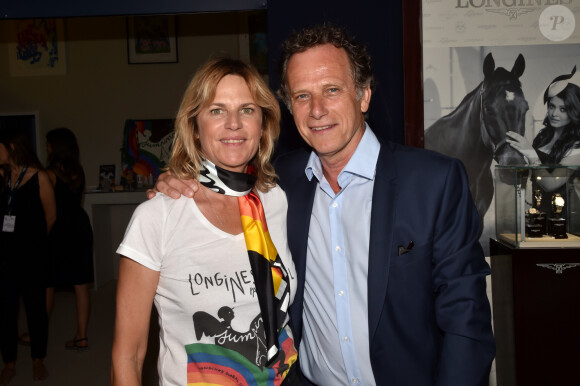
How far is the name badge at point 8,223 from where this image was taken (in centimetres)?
406

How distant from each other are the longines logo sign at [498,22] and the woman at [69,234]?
3.13 m

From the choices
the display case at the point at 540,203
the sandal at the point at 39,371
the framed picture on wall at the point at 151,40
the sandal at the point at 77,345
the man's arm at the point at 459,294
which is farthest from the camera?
the framed picture on wall at the point at 151,40

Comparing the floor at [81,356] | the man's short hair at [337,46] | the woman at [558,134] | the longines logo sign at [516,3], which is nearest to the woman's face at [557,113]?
the woman at [558,134]

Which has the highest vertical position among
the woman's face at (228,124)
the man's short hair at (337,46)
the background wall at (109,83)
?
the background wall at (109,83)

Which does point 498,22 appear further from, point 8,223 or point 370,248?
point 8,223

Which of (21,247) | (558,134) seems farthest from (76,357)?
(558,134)

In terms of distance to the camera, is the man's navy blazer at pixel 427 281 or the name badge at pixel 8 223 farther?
the name badge at pixel 8 223

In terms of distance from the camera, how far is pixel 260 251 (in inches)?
70.1

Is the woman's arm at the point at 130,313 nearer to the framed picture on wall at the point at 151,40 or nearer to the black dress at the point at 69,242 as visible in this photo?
the black dress at the point at 69,242

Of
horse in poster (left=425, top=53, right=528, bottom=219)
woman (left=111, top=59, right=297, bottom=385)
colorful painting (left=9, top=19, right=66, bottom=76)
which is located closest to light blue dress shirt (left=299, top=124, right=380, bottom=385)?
woman (left=111, top=59, right=297, bottom=385)

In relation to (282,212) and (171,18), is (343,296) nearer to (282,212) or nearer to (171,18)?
(282,212)

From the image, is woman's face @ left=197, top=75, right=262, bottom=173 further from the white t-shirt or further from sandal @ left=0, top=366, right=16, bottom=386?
sandal @ left=0, top=366, right=16, bottom=386

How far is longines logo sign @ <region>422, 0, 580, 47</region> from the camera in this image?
111 inches

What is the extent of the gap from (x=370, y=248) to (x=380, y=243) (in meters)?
0.04
